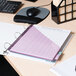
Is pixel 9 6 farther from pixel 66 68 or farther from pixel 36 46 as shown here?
pixel 66 68

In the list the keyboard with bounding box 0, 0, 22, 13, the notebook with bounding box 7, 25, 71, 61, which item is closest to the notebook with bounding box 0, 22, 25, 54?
the notebook with bounding box 7, 25, 71, 61

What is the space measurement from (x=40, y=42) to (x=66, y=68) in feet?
0.70

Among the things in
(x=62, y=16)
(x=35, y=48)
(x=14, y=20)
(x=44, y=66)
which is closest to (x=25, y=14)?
(x=14, y=20)

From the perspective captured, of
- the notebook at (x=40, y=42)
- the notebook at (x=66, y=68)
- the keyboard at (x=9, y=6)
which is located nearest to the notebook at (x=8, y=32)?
the notebook at (x=40, y=42)

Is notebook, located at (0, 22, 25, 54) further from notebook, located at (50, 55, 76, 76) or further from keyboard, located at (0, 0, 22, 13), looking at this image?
notebook, located at (50, 55, 76, 76)

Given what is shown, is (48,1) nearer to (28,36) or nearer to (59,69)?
(28,36)

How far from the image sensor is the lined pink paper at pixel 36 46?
94 cm

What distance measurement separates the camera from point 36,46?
38.9 inches

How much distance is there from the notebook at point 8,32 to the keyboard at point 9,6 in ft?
0.48

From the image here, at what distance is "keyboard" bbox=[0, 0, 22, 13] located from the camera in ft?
4.42

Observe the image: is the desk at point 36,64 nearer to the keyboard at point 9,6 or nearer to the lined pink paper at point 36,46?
the lined pink paper at point 36,46

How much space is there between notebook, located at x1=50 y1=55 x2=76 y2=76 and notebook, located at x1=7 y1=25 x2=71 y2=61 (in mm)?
50

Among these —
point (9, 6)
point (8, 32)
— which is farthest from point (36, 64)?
point (9, 6)

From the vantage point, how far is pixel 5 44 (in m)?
1.05
